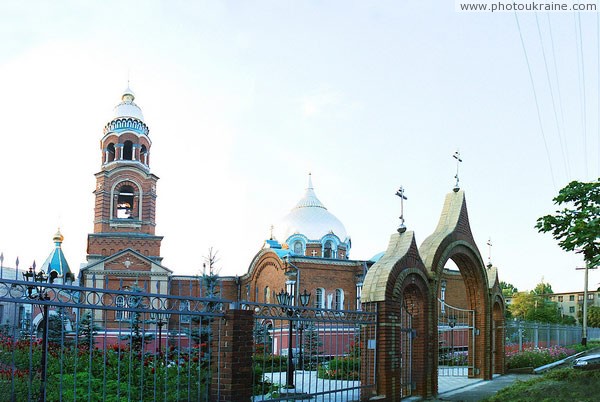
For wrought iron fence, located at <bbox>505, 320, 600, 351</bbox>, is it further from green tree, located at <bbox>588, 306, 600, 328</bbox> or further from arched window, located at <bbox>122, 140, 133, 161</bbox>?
green tree, located at <bbox>588, 306, 600, 328</bbox>

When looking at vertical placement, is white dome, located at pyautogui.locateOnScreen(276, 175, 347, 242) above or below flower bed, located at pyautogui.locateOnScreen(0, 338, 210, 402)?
above

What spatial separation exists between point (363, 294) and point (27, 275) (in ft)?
21.3

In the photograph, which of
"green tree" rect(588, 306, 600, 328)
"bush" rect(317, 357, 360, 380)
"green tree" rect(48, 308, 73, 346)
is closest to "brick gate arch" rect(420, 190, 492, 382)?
"bush" rect(317, 357, 360, 380)

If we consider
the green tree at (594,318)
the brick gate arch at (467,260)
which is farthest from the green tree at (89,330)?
the green tree at (594,318)

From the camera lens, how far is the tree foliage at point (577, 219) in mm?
12492

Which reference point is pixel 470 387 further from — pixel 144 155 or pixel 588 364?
pixel 144 155

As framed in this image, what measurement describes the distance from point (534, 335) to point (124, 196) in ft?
79.8

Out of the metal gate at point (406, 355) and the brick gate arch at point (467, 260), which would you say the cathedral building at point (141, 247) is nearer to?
the brick gate arch at point (467, 260)

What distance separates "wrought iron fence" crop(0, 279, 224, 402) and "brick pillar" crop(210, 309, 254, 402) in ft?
0.25

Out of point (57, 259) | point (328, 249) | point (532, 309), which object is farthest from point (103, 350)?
point (532, 309)

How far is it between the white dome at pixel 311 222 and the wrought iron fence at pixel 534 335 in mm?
15666

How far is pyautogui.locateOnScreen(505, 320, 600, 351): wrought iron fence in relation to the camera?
895 inches

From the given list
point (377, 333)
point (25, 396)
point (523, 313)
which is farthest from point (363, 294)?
point (523, 313)

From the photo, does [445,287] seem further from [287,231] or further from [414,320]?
[414,320]
